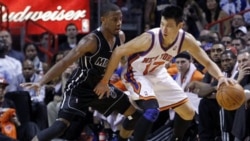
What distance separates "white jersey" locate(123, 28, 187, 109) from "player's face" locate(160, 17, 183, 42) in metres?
0.06

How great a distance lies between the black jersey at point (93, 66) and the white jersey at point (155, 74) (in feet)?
0.88

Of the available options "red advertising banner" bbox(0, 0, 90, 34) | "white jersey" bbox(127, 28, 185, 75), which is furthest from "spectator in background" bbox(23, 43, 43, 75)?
"white jersey" bbox(127, 28, 185, 75)

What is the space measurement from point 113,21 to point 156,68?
68cm

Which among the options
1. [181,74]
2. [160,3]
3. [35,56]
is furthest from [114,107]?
[160,3]

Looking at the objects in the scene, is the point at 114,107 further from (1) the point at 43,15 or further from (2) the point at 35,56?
(1) the point at 43,15

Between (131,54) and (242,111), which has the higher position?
(131,54)

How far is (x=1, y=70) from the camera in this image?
13.6m

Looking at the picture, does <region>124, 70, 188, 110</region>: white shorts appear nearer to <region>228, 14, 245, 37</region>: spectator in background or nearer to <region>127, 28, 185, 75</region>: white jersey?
<region>127, 28, 185, 75</region>: white jersey

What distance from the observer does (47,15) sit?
1600 centimetres

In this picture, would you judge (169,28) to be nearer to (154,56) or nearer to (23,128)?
(154,56)

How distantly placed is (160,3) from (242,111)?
498 centimetres

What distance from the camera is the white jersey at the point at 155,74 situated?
1010 cm

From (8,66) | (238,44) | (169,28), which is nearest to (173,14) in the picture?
(169,28)

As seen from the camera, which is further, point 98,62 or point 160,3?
point 160,3
